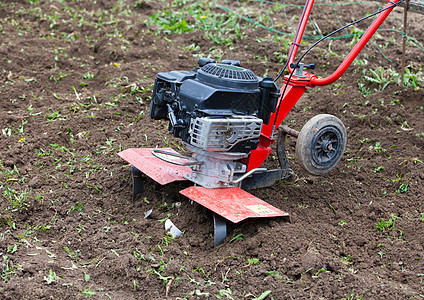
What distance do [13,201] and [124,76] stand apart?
2696 millimetres

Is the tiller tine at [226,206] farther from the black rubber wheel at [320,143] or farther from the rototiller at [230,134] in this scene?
the black rubber wheel at [320,143]

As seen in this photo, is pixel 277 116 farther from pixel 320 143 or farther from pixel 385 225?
pixel 385 225

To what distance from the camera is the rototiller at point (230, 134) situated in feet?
13.2

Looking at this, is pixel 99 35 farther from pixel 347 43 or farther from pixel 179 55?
pixel 347 43

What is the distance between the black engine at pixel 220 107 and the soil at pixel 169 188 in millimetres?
642

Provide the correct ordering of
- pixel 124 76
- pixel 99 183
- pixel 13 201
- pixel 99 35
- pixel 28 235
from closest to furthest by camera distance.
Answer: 1. pixel 28 235
2. pixel 13 201
3. pixel 99 183
4. pixel 124 76
5. pixel 99 35

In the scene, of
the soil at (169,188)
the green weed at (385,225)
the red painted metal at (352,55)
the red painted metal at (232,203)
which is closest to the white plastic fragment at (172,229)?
the soil at (169,188)

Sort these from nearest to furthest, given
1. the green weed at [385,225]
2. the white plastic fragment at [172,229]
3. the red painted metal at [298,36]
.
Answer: the white plastic fragment at [172,229] < the green weed at [385,225] < the red painted metal at [298,36]

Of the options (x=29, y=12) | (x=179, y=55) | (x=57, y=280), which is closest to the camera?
(x=57, y=280)

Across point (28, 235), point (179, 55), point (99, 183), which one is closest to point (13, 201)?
point (28, 235)

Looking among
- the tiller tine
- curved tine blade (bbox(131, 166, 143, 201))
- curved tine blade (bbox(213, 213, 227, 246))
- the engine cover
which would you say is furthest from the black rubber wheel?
curved tine blade (bbox(131, 166, 143, 201))

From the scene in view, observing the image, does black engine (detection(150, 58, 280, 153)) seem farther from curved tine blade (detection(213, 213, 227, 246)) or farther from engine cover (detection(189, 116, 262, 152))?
curved tine blade (detection(213, 213, 227, 246))

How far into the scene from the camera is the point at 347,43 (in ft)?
24.6

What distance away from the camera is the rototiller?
4.01 metres
